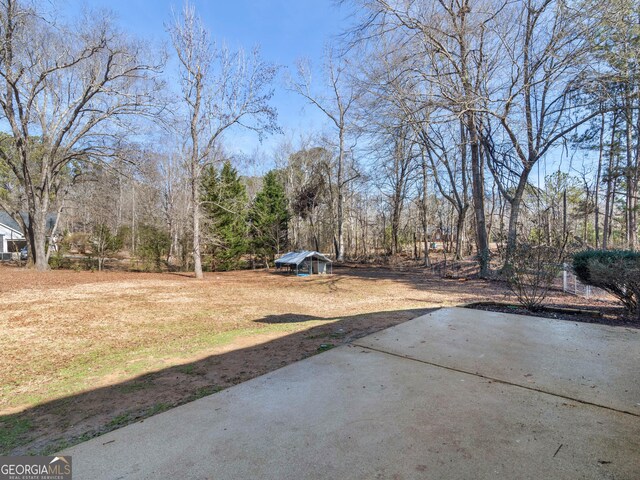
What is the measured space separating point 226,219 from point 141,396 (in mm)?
18809

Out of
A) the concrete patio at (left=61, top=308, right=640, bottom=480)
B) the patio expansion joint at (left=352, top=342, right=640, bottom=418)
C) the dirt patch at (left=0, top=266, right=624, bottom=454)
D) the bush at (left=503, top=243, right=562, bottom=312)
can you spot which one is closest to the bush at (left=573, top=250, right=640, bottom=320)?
the bush at (left=503, top=243, right=562, bottom=312)

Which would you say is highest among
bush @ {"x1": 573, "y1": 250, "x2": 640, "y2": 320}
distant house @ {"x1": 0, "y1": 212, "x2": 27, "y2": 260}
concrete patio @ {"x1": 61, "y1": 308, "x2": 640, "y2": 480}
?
distant house @ {"x1": 0, "y1": 212, "x2": 27, "y2": 260}

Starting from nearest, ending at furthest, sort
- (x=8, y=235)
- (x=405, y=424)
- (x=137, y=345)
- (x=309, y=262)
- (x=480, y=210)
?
1. (x=405, y=424)
2. (x=137, y=345)
3. (x=480, y=210)
4. (x=309, y=262)
5. (x=8, y=235)

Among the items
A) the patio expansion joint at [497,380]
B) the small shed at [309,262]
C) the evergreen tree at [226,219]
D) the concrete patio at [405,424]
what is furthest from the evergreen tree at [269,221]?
the concrete patio at [405,424]

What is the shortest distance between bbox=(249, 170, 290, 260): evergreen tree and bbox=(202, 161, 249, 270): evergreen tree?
2.93ft

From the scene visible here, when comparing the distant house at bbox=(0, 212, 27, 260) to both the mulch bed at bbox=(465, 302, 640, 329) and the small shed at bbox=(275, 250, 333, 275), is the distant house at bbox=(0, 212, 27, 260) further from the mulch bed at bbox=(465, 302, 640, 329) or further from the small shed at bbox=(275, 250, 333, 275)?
the mulch bed at bbox=(465, 302, 640, 329)

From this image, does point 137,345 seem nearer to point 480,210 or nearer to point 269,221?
point 480,210

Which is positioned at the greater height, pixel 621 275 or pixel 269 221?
pixel 269 221

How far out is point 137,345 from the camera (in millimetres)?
4754

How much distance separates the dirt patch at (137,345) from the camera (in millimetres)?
2711

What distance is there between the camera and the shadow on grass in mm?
2361

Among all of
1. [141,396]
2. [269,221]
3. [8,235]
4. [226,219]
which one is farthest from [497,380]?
[8,235]

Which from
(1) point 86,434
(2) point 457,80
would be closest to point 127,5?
(2) point 457,80

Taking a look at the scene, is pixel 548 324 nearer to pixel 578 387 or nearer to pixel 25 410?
pixel 578 387
